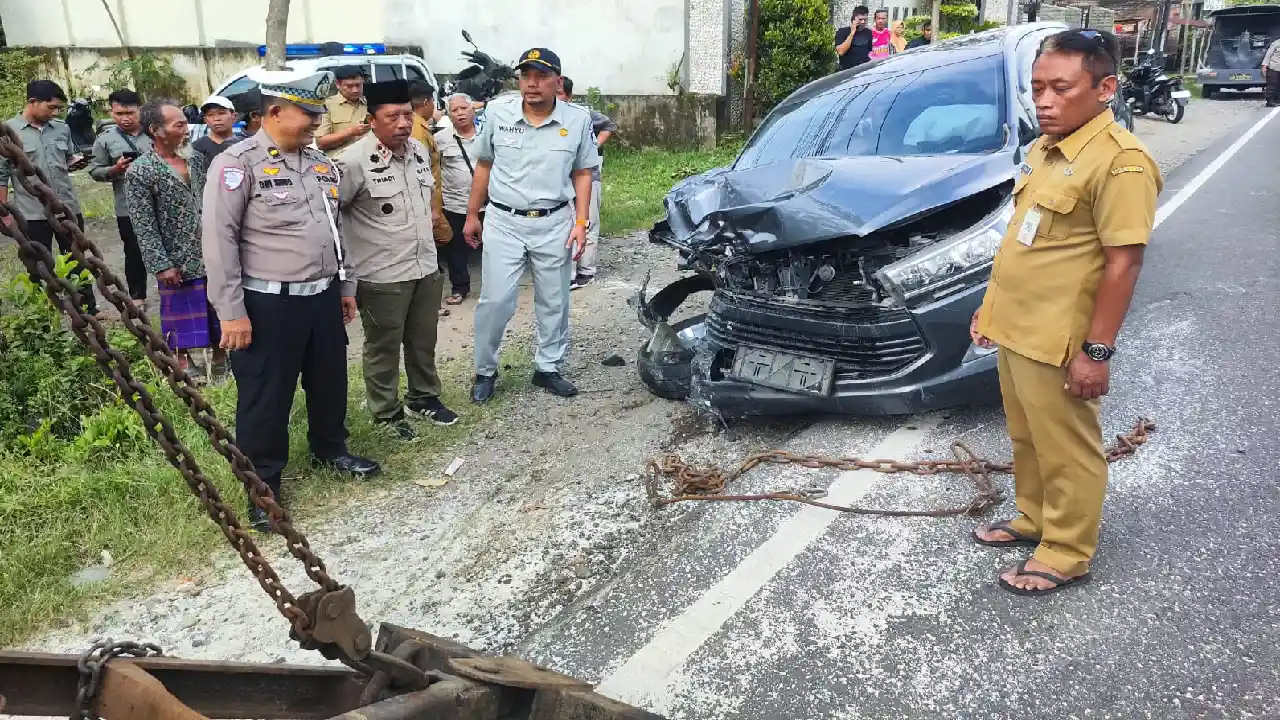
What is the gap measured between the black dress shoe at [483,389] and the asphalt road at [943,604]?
176 centimetres

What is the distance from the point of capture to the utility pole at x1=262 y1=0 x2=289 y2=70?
31.4 feet

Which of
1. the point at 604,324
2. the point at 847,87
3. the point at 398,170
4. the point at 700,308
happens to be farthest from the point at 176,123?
the point at 847,87

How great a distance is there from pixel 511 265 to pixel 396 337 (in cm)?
78

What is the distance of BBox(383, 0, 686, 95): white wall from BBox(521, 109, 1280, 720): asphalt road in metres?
10.6

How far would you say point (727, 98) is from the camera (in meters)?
13.8

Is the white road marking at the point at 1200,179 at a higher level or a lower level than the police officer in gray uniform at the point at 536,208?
lower

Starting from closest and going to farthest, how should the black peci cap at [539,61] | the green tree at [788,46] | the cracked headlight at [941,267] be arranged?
the cracked headlight at [941,267]
the black peci cap at [539,61]
the green tree at [788,46]

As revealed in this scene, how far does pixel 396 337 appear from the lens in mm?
4484

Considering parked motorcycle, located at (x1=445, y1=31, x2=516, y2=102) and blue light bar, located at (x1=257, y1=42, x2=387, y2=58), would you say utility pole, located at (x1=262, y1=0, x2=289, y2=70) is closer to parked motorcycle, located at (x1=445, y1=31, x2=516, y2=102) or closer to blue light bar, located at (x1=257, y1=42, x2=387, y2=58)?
blue light bar, located at (x1=257, y1=42, x2=387, y2=58)

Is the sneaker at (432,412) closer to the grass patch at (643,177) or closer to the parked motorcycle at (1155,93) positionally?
the grass patch at (643,177)

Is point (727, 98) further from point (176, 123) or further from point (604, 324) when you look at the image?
point (176, 123)

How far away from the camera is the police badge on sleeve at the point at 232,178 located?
3414 millimetres

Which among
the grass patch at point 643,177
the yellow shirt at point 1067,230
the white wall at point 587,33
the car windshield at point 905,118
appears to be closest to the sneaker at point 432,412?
the car windshield at point 905,118

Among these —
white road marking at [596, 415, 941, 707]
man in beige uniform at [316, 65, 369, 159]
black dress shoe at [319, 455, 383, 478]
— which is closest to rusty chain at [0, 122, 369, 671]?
white road marking at [596, 415, 941, 707]
